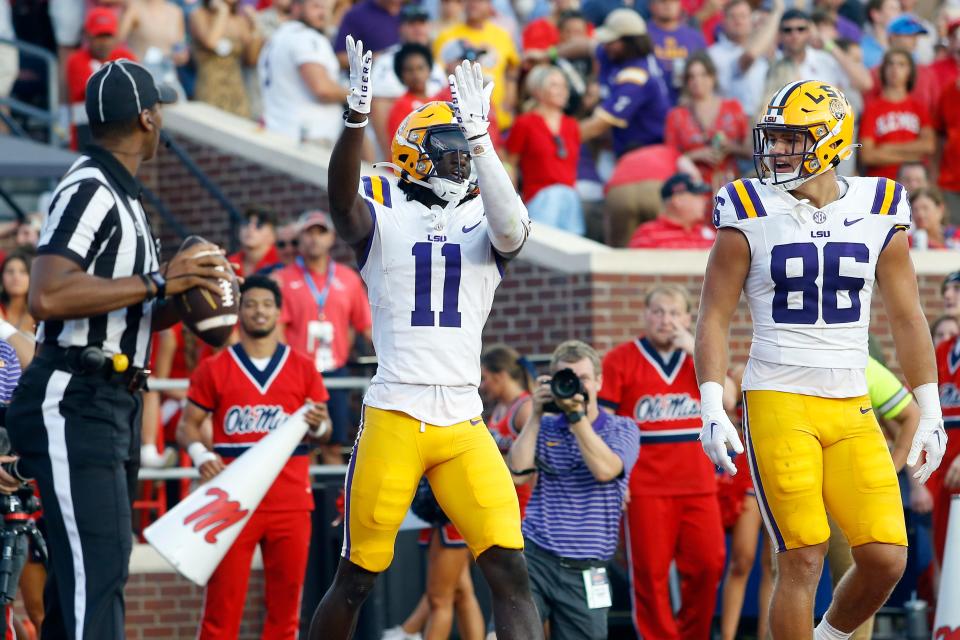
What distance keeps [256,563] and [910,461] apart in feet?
16.1

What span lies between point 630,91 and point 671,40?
3.84 feet

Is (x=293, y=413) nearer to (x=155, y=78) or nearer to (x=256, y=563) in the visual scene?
(x=256, y=563)

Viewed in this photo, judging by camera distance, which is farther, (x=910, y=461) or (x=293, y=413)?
(x=293, y=413)

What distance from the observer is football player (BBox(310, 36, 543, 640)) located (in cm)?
622

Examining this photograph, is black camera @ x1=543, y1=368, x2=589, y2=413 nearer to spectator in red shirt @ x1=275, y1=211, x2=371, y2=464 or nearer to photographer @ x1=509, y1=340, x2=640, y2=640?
photographer @ x1=509, y1=340, x2=640, y2=640

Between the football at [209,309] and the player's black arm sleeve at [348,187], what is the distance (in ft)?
1.61

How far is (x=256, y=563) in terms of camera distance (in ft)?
34.1

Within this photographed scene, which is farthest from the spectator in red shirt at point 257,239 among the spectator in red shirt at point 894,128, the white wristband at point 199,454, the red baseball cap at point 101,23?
the spectator in red shirt at point 894,128

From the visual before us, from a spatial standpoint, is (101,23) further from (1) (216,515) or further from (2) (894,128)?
(2) (894,128)

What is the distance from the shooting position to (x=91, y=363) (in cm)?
574

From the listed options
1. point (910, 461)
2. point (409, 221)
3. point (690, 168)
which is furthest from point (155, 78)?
point (690, 168)

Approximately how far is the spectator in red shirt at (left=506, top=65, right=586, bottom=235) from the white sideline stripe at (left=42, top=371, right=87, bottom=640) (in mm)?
7098

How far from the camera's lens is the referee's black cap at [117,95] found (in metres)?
6.03

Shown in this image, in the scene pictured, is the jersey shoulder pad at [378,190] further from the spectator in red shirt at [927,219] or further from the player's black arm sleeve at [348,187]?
the spectator in red shirt at [927,219]
